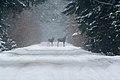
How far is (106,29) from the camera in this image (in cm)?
1850

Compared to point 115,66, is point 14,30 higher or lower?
higher

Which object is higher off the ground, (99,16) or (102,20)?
(99,16)

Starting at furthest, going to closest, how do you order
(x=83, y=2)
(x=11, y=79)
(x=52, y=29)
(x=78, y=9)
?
1. (x=52, y=29)
2. (x=78, y=9)
3. (x=83, y=2)
4. (x=11, y=79)

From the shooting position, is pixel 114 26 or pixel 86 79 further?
pixel 114 26

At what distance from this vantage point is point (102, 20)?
61.3 ft

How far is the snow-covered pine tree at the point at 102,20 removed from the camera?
16.7 metres

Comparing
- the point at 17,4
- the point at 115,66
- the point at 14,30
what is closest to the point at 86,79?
the point at 115,66

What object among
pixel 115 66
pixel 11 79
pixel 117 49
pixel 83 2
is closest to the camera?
pixel 11 79

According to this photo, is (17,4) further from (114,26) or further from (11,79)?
(11,79)

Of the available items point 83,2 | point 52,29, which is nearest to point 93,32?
point 83,2

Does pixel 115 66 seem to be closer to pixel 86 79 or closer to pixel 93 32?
pixel 86 79

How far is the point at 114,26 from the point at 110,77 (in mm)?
7993

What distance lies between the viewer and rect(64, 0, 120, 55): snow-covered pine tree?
16656mm

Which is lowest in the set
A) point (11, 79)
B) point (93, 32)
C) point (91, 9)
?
point (11, 79)
